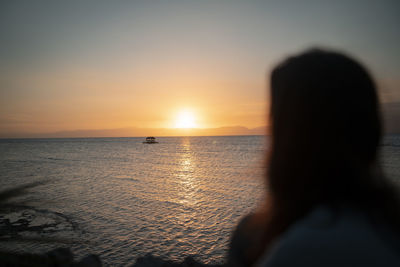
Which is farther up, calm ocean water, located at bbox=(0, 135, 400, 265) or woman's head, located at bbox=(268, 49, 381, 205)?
woman's head, located at bbox=(268, 49, 381, 205)

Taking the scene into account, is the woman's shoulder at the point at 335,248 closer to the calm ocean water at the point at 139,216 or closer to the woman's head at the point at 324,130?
the woman's head at the point at 324,130

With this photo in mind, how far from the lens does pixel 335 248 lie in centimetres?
80

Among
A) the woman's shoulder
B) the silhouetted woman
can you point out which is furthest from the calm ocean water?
the woman's shoulder

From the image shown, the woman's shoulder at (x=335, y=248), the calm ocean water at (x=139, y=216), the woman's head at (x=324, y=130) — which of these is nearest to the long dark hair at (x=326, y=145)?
the woman's head at (x=324, y=130)

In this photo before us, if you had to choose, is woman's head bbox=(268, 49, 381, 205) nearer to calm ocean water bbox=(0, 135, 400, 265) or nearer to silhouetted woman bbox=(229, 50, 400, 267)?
silhouetted woman bbox=(229, 50, 400, 267)

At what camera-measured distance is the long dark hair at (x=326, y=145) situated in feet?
3.49

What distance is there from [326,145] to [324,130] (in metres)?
0.08

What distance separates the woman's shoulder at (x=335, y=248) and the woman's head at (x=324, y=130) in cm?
23

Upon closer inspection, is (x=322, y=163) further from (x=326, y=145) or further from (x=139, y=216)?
(x=139, y=216)

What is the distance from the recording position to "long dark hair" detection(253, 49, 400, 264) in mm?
1064

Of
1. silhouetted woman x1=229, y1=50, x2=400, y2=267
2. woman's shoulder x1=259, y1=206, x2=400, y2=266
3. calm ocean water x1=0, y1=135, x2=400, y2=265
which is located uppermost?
silhouetted woman x1=229, y1=50, x2=400, y2=267

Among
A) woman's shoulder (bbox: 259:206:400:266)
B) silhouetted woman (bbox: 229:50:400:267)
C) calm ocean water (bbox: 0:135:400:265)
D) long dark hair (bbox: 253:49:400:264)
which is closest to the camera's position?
woman's shoulder (bbox: 259:206:400:266)

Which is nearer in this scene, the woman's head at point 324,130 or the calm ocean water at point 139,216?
the woman's head at point 324,130

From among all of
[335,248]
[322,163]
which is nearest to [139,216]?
[322,163]
